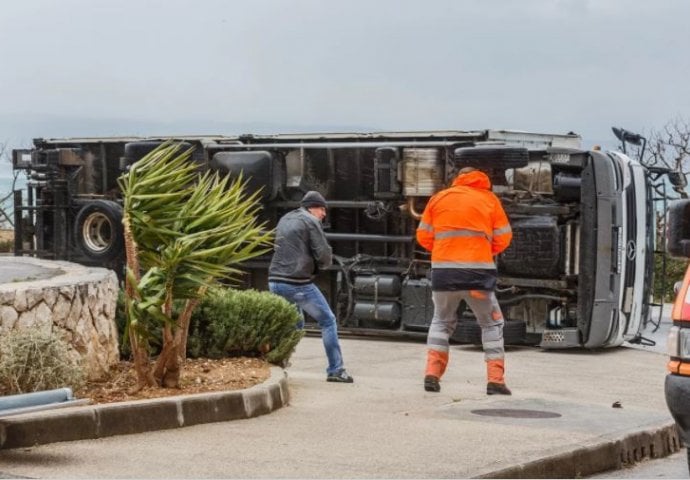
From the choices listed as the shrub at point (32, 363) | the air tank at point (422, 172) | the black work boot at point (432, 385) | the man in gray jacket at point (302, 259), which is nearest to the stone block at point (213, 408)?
the shrub at point (32, 363)

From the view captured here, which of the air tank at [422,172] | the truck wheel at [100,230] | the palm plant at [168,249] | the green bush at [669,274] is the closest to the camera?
the palm plant at [168,249]

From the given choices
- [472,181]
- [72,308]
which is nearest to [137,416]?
[72,308]

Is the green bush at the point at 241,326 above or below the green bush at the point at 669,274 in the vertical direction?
above

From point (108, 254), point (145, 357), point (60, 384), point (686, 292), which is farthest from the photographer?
point (108, 254)

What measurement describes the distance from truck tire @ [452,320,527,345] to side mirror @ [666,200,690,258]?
9964 millimetres

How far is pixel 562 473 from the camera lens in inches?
370

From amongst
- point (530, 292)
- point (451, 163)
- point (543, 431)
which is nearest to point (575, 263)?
point (530, 292)

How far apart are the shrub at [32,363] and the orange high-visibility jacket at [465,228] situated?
407 centimetres

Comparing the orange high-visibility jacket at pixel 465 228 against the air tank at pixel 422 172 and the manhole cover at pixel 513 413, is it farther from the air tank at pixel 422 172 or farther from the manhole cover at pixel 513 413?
the air tank at pixel 422 172

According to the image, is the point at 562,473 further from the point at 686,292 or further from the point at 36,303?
the point at 36,303

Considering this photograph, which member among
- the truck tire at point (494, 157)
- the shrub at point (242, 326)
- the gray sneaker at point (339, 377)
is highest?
the truck tire at point (494, 157)

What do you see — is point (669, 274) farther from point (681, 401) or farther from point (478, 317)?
point (681, 401)

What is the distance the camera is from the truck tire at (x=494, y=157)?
17.9 meters

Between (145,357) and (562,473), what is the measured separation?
11.3 feet
